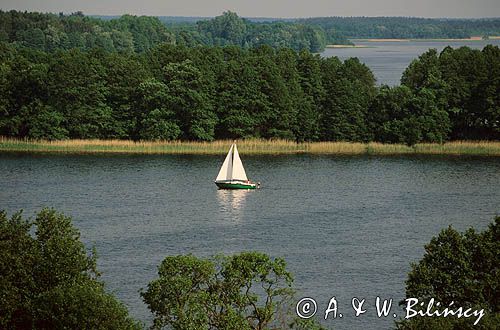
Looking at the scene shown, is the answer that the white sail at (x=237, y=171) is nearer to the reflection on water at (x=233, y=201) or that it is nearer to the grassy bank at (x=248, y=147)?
the reflection on water at (x=233, y=201)

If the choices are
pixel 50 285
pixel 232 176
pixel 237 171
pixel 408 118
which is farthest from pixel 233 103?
pixel 50 285

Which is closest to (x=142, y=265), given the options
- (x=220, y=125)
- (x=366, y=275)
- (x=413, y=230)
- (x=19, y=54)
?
(x=366, y=275)

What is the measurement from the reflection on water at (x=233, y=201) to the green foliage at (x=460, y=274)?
3220 cm

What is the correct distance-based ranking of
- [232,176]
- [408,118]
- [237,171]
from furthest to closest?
[408,118]
[237,171]
[232,176]

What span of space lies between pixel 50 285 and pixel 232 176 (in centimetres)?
4392

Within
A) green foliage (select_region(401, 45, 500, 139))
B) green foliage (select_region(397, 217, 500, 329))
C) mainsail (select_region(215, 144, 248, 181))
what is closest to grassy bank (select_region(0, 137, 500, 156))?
green foliage (select_region(401, 45, 500, 139))

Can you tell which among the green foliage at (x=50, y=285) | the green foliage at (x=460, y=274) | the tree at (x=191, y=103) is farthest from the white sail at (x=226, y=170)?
the green foliage at (x=460, y=274)

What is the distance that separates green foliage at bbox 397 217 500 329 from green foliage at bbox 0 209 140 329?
31.6 ft

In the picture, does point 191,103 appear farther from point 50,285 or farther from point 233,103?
point 50,285

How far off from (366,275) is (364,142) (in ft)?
169

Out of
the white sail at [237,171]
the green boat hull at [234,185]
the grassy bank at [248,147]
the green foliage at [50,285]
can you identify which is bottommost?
the grassy bank at [248,147]

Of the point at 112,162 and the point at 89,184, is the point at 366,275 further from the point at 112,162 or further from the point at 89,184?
the point at 112,162

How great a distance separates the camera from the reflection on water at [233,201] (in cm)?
7094

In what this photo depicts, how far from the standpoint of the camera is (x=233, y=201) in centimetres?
7600
